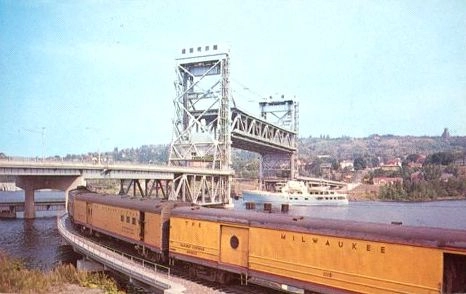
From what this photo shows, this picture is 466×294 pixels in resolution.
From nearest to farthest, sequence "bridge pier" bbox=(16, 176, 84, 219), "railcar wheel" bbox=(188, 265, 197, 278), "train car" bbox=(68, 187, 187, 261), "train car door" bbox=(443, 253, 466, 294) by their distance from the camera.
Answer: "train car door" bbox=(443, 253, 466, 294), "railcar wheel" bbox=(188, 265, 197, 278), "train car" bbox=(68, 187, 187, 261), "bridge pier" bbox=(16, 176, 84, 219)

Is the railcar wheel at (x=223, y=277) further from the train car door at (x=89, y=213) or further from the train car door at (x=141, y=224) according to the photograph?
the train car door at (x=89, y=213)

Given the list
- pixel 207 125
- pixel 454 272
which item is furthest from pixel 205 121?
pixel 454 272

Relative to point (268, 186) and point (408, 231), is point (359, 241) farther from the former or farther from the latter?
point (268, 186)

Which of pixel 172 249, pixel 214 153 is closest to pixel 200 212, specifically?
pixel 172 249

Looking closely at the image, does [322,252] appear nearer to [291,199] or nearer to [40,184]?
[40,184]

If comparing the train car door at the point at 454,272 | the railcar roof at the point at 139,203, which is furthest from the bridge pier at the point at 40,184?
the train car door at the point at 454,272

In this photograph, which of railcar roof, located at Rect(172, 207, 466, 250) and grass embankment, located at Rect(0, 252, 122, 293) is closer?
railcar roof, located at Rect(172, 207, 466, 250)

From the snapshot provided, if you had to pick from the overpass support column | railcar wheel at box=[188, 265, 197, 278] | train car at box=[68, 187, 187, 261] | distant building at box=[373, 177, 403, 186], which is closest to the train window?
railcar wheel at box=[188, 265, 197, 278]

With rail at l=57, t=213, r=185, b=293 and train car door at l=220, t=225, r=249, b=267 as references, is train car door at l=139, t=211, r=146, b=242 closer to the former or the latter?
rail at l=57, t=213, r=185, b=293
